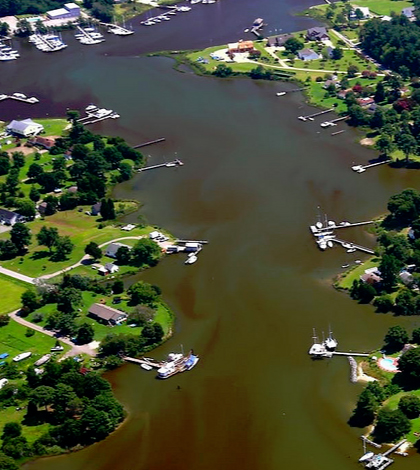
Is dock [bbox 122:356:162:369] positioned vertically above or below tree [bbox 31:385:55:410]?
below

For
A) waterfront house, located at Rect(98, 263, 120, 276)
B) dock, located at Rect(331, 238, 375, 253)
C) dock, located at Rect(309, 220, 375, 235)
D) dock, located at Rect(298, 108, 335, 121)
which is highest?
dock, located at Rect(298, 108, 335, 121)

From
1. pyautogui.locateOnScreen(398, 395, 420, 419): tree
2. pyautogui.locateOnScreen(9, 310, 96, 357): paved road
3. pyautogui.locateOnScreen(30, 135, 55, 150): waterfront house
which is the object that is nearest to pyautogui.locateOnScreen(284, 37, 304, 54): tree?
pyautogui.locateOnScreen(30, 135, 55, 150): waterfront house

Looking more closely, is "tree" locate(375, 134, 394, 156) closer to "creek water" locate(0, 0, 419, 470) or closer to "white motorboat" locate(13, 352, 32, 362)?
"creek water" locate(0, 0, 419, 470)

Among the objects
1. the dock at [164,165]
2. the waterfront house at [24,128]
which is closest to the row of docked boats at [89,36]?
the waterfront house at [24,128]

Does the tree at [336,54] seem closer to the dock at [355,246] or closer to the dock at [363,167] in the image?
the dock at [363,167]

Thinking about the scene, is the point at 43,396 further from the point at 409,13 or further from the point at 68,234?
the point at 409,13

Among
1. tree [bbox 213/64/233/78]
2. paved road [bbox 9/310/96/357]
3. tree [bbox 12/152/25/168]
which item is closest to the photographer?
paved road [bbox 9/310/96/357]

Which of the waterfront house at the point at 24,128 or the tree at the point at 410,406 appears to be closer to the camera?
the tree at the point at 410,406

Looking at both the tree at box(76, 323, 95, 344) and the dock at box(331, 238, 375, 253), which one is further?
the dock at box(331, 238, 375, 253)
